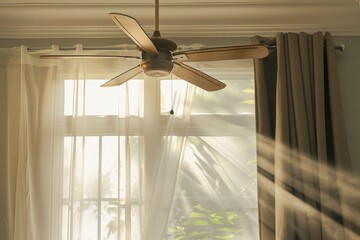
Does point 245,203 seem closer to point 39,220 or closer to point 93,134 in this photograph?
point 93,134

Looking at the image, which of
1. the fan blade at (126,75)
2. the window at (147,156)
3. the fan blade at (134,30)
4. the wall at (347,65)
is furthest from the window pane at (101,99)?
the fan blade at (134,30)

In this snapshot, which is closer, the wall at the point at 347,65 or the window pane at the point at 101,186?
the window pane at the point at 101,186

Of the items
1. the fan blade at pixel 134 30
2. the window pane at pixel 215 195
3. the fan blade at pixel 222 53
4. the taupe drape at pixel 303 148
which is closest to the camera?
the fan blade at pixel 134 30

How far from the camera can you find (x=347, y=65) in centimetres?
348

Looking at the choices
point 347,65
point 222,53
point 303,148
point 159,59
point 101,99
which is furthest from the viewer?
point 347,65

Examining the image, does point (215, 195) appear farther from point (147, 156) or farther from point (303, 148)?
point (303, 148)

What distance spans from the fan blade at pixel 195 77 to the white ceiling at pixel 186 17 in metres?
0.91

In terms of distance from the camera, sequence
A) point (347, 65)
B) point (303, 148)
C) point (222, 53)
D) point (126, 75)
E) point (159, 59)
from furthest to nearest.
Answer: point (347, 65) < point (303, 148) < point (126, 75) < point (222, 53) < point (159, 59)

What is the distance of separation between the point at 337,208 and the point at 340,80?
3.01ft

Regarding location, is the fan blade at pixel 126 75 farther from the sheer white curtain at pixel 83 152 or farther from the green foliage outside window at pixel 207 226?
the green foliage outside window at pixel 207 226

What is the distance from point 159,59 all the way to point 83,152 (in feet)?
4.22

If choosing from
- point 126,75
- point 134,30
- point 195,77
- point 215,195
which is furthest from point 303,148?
point 134,30

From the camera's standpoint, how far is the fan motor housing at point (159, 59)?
7.02 feet

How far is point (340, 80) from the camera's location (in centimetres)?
346
